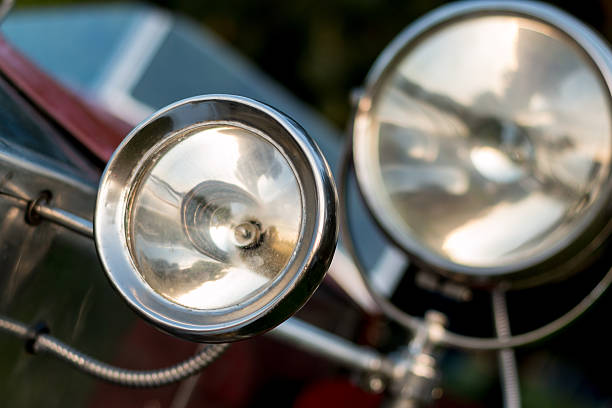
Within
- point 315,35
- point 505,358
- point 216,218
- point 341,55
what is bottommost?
point 216,218

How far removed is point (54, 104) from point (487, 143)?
0.61 meters

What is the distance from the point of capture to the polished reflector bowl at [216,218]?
567mm

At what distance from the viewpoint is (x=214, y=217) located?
0.64m

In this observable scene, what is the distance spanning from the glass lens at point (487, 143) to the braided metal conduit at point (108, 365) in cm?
41

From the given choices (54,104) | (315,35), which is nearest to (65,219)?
(54,104)

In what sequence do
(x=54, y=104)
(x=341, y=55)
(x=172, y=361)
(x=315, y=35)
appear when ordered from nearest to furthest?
(x=54, y=104) < (x=172, y=361) < (x=341, y=55) < (x=315, y=35)

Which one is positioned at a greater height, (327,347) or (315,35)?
(315,35)

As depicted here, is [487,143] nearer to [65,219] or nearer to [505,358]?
[505,358]

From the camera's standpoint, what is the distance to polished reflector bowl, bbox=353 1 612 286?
97 cm

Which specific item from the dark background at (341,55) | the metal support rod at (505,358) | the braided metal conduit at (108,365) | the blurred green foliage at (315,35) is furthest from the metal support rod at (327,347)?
the blurred green foliage at (315,35)

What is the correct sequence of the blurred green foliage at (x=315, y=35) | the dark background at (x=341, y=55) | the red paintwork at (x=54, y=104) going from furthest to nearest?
1. the blurred green foliage at (x=315, y=35)
2. the dark background at (x=341, y=55)
3. the red paintwork at (x=54, y=104)

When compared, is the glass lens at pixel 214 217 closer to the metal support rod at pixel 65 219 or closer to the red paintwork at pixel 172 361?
the metal support rod at pixel 65 219

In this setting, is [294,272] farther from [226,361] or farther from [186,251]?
[226,361]

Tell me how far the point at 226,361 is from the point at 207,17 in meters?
5.21
